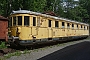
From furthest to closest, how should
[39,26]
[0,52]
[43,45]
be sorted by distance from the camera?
1. [43,45]
2. [39,26]
3. [0,52]

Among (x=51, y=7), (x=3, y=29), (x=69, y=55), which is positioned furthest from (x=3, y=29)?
(x=51, y=7)

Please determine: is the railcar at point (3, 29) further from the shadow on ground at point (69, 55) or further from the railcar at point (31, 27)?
the shadow on ground at point (69, 55)

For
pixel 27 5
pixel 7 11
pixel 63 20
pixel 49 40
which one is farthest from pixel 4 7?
pixel 49 40

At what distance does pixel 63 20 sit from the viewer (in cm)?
2358

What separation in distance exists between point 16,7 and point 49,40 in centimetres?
1105

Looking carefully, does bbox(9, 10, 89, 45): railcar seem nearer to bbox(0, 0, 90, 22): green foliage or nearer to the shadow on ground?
the shadow on ground

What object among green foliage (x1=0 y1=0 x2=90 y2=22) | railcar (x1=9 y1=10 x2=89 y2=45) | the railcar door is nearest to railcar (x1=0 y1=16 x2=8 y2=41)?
the railcar door

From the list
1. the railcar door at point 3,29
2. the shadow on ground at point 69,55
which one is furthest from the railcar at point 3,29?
the shadow on ground at point 69,55

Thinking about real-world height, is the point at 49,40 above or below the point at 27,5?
below

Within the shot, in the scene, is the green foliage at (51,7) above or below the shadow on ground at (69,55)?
above

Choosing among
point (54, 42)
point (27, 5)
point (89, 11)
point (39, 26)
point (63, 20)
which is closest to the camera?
point (39, 26)

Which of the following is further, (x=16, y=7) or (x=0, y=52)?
(x=16, y=7)

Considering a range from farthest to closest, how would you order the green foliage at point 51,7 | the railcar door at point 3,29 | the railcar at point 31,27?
1. the green foliage at point 51,7
2. the railcar at point 31,27
3. the railcar door at point 3,29

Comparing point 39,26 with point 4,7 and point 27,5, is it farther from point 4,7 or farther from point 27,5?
point 4,7
